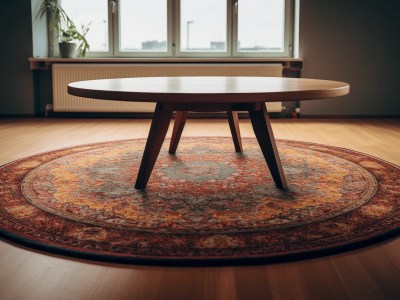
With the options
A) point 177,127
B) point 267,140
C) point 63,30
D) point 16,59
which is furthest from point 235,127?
point 16,59

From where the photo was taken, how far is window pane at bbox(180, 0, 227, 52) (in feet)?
15.8

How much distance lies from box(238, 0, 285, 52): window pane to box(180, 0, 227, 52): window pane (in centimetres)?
18

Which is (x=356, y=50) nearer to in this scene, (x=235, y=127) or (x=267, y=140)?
(x=235, y=127)

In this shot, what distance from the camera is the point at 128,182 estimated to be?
2.16m

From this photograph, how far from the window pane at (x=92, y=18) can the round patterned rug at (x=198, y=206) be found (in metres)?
2.36

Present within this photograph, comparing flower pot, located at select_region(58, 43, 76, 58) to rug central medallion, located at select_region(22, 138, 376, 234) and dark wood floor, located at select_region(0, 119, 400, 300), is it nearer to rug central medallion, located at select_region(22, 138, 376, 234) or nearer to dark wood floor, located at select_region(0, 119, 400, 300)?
rug central medallion, located at select_region(22, 138, 376, 234)

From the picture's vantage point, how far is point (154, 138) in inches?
78.5

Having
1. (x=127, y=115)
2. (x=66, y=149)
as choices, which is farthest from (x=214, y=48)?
(x=66, y=149)

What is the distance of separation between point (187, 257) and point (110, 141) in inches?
81.1

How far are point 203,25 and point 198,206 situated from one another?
336 cm

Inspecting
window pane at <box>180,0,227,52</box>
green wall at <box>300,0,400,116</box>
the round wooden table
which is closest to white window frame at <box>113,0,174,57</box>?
window pane at <box>180,0,227,52</box>

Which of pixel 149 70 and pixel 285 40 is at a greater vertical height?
pixel 285 40

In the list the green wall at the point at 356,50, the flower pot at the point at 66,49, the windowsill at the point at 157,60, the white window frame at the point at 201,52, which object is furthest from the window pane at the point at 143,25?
the green wall at the point at 356,50

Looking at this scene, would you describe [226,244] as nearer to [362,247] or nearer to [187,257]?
[187,257]
